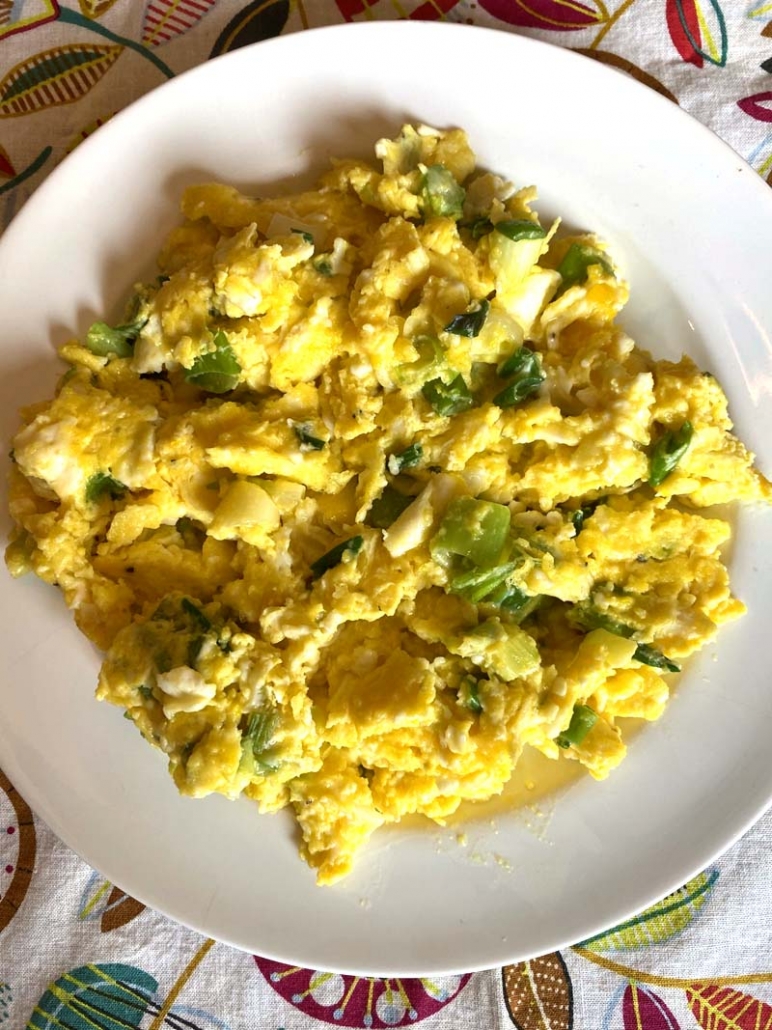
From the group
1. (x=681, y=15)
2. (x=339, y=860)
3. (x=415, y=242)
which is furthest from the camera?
(x=681, y=15)

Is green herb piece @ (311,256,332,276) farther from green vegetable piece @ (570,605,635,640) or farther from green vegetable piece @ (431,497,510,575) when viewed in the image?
green vegetable piece @ (570,605,635,640)

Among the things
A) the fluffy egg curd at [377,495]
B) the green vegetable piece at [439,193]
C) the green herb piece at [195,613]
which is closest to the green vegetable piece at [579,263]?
the fluffy egg curd at [377,495]

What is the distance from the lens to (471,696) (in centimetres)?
205

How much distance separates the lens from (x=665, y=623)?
206 centimetres

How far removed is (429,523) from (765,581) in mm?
959

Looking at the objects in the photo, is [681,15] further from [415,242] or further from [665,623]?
[665,623]

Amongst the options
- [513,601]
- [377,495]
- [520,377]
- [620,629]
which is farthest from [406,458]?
[620,629]

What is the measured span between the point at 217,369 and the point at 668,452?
1.20m

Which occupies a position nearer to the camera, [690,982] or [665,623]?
[665,623]

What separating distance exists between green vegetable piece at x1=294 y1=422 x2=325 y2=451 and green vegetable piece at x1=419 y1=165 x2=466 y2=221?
2.16 ft

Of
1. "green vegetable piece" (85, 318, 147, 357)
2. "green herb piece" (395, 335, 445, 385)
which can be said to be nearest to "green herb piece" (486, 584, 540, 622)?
"green herb piece" (395, 335, 445, 385)

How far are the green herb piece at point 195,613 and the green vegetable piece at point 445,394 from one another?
2.68ft

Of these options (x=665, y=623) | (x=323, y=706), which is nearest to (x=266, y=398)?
(x=323, y=706)

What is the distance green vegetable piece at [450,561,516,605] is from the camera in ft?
6.44
